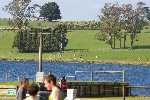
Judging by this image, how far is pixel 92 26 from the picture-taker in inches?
7190

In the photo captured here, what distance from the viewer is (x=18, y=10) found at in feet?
563

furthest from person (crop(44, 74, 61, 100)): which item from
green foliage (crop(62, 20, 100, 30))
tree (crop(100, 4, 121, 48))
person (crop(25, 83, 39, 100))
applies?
green foliage (crop(62, 20, 100, 30))

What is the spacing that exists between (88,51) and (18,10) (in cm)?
2704

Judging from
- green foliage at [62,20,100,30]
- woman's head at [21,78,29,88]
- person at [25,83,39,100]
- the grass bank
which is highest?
person at [25,83,39,100]

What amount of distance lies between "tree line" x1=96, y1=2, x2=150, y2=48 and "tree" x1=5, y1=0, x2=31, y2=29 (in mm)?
19302

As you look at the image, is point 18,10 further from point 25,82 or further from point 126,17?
point 25,82

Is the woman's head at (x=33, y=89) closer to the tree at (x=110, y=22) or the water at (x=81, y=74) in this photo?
the water at (x=81, y=74)

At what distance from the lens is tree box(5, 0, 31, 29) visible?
170 metres

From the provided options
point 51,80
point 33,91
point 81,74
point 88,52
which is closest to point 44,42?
point 88,52

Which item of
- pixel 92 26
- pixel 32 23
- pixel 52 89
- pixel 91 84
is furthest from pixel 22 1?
pixel 52 89

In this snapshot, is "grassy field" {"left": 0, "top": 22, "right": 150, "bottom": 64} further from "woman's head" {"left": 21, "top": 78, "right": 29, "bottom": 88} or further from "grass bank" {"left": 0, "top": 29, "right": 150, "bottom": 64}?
"woman's head" {"left": 21, "top": 78, "right": 29, "bottom": 88}

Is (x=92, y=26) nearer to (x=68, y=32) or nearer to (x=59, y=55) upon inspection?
(x=68, y=32)

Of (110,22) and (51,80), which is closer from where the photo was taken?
(51,80)

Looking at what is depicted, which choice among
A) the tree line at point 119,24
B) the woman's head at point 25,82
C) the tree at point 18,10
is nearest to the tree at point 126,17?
the tree line at point 119,24
